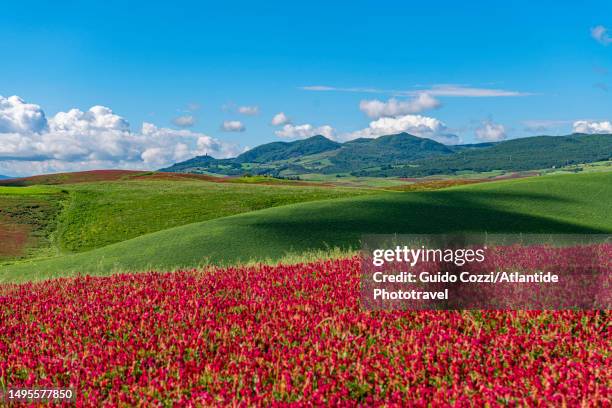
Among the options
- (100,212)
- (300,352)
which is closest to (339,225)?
(300,352)

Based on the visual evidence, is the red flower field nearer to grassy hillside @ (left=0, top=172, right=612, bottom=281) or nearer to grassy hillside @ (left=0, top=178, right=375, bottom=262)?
grassy hillside @ (left=0, top=172, right=612, bottom=281)

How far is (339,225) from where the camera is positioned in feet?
104

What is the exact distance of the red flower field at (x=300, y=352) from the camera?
6199mm

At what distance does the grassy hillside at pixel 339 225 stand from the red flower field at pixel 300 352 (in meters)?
10.3

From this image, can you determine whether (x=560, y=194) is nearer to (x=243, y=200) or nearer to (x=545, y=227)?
(x=545, y=227)

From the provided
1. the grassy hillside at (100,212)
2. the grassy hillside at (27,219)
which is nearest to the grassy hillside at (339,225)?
the grassy hillside at (27,219)

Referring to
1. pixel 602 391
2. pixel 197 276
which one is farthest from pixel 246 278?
pixel 602 391

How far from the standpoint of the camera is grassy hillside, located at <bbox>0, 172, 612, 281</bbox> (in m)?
25.9

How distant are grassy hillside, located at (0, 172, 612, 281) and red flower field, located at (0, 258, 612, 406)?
10323 mm

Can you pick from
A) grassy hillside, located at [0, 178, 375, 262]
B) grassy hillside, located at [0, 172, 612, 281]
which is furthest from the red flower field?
grassy hillside, located at [0, 178, 375, 262]

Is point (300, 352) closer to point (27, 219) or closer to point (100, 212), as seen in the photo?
point (100, 212)

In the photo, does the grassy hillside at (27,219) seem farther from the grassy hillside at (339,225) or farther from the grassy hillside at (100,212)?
the grassy hillside at (339,225)

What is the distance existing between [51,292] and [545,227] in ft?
102

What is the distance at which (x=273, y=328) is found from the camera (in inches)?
321
